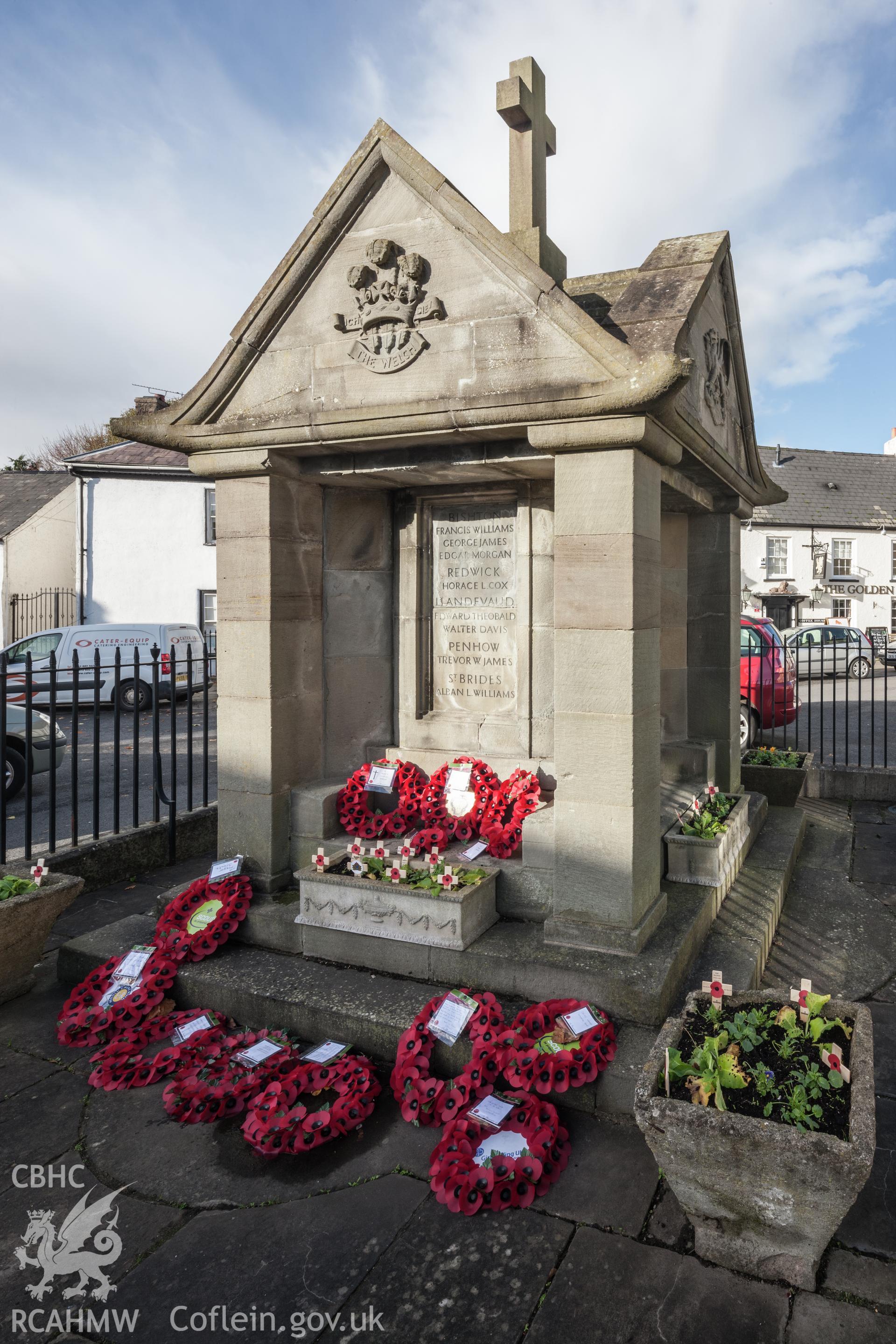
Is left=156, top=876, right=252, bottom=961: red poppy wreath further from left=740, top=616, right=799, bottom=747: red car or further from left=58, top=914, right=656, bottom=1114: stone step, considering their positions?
left=740, top=616, right=799, bottom=747: red car

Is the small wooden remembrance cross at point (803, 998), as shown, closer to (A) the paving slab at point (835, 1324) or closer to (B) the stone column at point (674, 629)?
(A) the paving slab at point (835, 1324)

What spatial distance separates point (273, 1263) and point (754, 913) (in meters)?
3.34

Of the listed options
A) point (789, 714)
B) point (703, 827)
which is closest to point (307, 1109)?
point (703, 827)

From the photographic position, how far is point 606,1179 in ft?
9.79

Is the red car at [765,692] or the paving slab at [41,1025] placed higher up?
the red car at [765,692]

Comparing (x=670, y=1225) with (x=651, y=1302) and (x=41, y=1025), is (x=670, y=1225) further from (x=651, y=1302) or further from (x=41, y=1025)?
(x=41, y=1025)

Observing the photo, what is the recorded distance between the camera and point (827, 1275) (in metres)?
2.54

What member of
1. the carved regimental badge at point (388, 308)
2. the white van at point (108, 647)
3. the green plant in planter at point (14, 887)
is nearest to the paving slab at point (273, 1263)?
the green plant in planter at point (14, 887)

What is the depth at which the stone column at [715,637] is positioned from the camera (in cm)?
645

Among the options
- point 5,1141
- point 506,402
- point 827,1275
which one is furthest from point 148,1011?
point 506,402

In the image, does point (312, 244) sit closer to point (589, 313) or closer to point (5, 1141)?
point (589, 313)

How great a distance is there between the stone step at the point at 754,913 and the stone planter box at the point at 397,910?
1115mm

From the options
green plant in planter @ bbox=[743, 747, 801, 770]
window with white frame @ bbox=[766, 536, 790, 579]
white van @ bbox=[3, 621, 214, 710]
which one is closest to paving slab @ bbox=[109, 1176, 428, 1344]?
green plant in planter @ bbox=[743, 747, 801, 770]

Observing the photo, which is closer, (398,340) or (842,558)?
(398,340)
